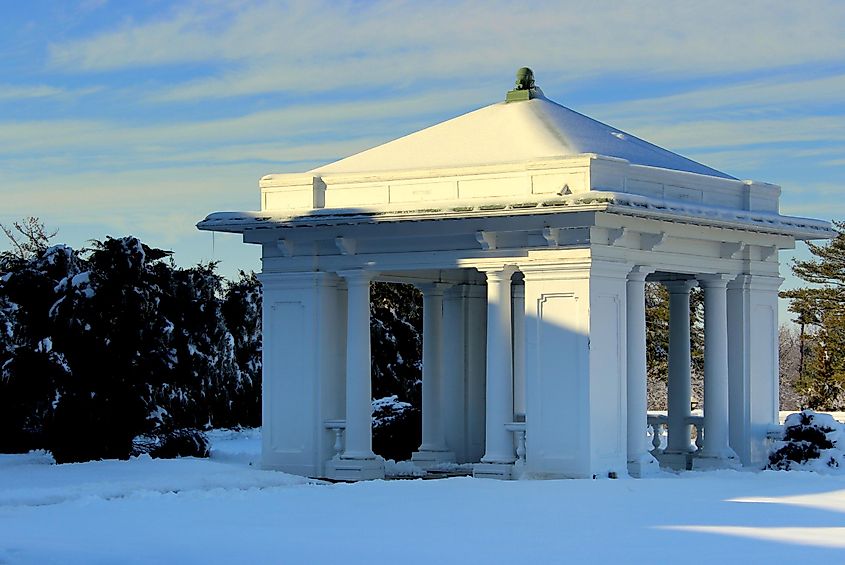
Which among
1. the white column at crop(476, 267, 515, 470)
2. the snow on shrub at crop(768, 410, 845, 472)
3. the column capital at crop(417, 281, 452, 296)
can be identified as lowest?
the snow on shrub at crop(768, 410, 845, 472)

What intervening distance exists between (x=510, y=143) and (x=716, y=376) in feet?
18.9

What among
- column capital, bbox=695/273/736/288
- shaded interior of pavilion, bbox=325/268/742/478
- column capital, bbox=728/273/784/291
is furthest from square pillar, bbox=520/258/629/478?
column capital, bbox=728/273/784/291

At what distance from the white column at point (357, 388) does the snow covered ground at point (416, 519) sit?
2353 mm

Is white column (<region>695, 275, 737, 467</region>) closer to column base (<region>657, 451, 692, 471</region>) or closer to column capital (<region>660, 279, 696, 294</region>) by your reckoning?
column base (<region>657, 451, 692, 471</region>)

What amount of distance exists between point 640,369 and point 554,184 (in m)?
3.55

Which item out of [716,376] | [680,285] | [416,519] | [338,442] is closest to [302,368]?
[338,442]

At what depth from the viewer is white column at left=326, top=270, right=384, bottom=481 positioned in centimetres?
2828

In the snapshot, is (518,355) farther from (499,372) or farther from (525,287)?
(525,287)

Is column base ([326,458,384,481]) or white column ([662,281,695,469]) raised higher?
white column ([662,281,695,469])

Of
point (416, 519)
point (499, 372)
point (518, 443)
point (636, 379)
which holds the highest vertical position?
point (499, 372)

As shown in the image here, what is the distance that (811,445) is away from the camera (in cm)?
2897

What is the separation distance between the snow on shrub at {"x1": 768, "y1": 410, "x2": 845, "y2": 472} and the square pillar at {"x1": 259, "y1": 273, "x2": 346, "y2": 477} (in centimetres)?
808

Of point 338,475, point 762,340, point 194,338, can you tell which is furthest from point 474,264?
point 194,338

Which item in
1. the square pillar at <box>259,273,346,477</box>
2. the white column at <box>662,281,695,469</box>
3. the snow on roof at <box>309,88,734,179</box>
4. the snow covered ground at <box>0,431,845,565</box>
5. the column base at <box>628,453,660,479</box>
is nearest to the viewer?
the snow covered ground at <box>0,431,845,565</box>
